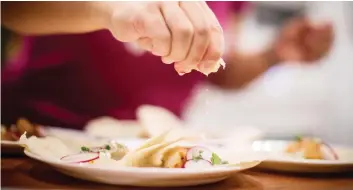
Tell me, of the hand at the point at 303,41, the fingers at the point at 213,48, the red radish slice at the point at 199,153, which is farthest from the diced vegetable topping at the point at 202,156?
the hand at the point at 303,41

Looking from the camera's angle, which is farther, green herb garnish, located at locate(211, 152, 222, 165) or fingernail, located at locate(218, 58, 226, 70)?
fingernail, located at locate(218, 58, 226, 70)

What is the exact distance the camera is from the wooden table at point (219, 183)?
0.97 meters

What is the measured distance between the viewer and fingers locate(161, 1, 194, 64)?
3.57 feet

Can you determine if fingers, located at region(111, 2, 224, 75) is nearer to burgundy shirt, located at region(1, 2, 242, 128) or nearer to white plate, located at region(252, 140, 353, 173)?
burgundy shirt, located at region(1, 2, 242, 128)

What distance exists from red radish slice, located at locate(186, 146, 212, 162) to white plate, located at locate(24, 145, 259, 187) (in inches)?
2.0

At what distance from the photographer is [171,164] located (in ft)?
3.18

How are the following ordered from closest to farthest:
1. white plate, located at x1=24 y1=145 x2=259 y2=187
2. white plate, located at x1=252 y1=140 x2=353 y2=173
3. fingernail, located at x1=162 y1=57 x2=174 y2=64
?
white plate, located at x1=24 y1=145 x2=259 y2=187 < white plate, located at x1=252 y1=140 x2=353 y2=173 < fingernail, located at x1=162 y1=57 x2=174 y2=64

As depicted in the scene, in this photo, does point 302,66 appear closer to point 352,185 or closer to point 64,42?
point 352,185

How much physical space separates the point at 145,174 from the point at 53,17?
48 centimetres

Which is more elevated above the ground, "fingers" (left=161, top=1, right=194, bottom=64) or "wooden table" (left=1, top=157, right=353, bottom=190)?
"fingers" (left=161, top=1, right=194, bottom=64)

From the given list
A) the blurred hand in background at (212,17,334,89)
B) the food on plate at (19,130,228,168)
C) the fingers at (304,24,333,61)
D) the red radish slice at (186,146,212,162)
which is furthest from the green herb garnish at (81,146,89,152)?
the fingers at (304,24,333,61)

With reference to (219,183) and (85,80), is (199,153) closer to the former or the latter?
(219,183)

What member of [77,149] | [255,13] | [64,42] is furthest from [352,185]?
[64,42]

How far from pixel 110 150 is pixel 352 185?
52 centimetres
